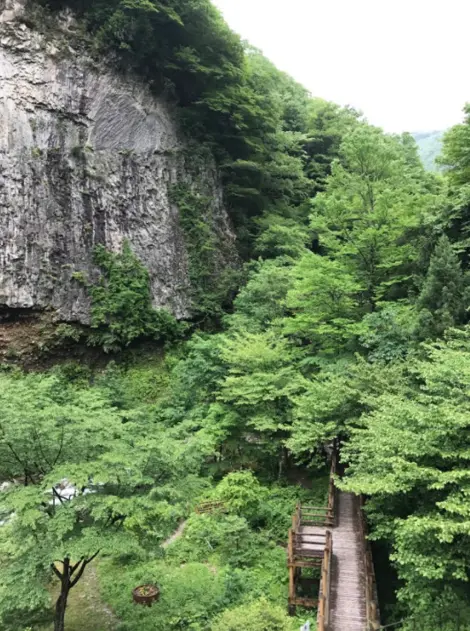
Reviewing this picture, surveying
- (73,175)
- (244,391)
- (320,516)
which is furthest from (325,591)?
(73,175)

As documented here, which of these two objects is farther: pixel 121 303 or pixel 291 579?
pixel 121 303

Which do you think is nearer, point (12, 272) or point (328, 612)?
point (328, 612)

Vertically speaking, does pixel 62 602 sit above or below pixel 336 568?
below

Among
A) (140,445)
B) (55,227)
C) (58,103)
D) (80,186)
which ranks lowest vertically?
(140,445)

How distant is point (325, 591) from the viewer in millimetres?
8961

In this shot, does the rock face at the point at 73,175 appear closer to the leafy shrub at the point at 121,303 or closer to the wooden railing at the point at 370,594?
the leafy shrub at the point at 121,303

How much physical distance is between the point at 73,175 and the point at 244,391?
14.9m

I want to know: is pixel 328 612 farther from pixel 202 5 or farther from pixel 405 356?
pixel 202 5

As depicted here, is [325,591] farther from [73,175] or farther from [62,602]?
[73,175]

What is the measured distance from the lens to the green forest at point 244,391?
8367 mm

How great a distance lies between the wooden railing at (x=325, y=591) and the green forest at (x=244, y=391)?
0.76 metres

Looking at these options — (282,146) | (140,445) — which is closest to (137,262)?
(282,146)

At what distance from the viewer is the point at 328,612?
8.71 meters

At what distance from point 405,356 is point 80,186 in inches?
709
